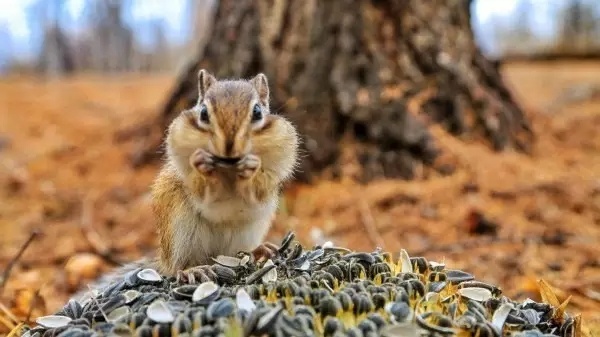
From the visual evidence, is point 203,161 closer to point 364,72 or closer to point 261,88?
point 261,88

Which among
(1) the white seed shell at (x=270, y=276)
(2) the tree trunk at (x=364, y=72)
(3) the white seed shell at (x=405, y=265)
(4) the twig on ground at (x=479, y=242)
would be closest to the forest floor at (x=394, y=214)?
(4) the twig on ground at (x=479, y=242)

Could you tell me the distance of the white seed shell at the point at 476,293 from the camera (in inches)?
67.9

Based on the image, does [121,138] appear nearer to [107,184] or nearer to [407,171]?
[107,184]

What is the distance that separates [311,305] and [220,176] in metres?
0.59

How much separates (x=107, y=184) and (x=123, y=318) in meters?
3.85

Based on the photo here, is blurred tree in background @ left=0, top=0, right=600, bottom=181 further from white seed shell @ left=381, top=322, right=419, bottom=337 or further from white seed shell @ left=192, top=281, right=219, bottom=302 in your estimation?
white seed shell @ left=381, top=322, right=419, bottom=337

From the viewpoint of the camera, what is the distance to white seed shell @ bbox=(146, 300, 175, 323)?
1.48 metres

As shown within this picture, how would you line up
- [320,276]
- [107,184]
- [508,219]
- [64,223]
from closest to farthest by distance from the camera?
1. [320,276]
2. [508,219]
3. [64,223]
4. [107,184]

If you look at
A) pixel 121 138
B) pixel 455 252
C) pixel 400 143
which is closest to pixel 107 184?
pixel 121 138

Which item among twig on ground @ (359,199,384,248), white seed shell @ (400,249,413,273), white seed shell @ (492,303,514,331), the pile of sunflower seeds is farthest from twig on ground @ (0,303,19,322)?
twig on ground @ (359,199,384,248)

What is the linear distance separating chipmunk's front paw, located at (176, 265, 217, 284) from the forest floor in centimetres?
74

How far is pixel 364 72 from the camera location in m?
4.49

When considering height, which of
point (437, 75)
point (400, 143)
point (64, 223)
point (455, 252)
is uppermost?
point (437, 75)

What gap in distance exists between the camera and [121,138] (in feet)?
20.2
